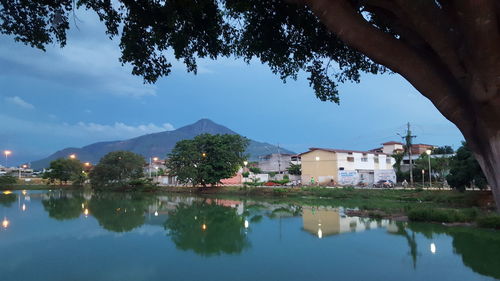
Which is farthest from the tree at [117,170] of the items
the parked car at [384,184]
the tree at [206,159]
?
the parked car at [384,184]

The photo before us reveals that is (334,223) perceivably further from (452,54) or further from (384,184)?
(384,184)

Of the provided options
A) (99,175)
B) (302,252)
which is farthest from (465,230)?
(99,175)

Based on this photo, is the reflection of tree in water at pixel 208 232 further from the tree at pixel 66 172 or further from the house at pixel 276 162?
the house at pixel 276 162

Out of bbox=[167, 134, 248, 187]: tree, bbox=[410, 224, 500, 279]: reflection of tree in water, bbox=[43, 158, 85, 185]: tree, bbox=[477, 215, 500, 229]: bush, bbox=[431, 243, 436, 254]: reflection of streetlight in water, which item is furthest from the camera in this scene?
bbox=[43, 158, 85, 185]: tree

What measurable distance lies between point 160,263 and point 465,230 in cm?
1298

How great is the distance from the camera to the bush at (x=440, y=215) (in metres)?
17.6

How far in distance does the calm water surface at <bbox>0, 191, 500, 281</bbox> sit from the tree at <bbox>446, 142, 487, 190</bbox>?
22.9 ft

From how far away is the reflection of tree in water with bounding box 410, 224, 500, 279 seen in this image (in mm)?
10273

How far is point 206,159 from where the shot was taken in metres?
44.0

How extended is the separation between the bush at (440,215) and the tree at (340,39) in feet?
49.4

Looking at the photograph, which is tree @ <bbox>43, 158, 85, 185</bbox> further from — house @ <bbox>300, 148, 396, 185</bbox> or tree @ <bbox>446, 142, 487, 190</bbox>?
tree @ <bbox>446, 142, 487, 190</bbox>

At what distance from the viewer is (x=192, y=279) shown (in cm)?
908

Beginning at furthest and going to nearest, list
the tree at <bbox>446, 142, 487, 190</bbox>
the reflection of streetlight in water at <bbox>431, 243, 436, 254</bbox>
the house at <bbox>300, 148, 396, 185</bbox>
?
the house at <bbox>300, 148, 396, 185</bbox> < the tree at <bbox>446, 142, 487, 190</bbox> < the reflection of streetlight in water at <bbox>431, 243, 436, 254</bbox>

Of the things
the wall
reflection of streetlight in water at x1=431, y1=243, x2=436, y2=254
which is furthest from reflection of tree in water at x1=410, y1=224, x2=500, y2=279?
the wall
